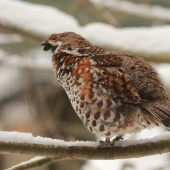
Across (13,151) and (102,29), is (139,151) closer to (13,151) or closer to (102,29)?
(13,151)

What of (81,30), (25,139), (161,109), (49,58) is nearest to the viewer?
(25,139)

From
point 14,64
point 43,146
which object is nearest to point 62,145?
A: point 43,146

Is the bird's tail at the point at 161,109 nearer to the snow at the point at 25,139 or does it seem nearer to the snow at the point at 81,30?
the snow at the point at 25,139

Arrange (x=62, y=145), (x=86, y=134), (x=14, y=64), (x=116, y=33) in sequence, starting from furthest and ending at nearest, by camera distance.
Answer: (x=86, y=134) → (x=14, y=64) → (x=116, y=33) → (x=62, y=145)

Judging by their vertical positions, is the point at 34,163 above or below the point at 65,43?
below

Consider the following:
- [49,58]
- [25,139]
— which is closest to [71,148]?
[25,139]

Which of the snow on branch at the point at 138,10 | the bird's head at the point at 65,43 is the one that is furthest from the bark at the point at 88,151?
the snow on branch at the point at 138,10

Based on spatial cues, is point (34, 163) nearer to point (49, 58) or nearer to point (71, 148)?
point (71, 148)
